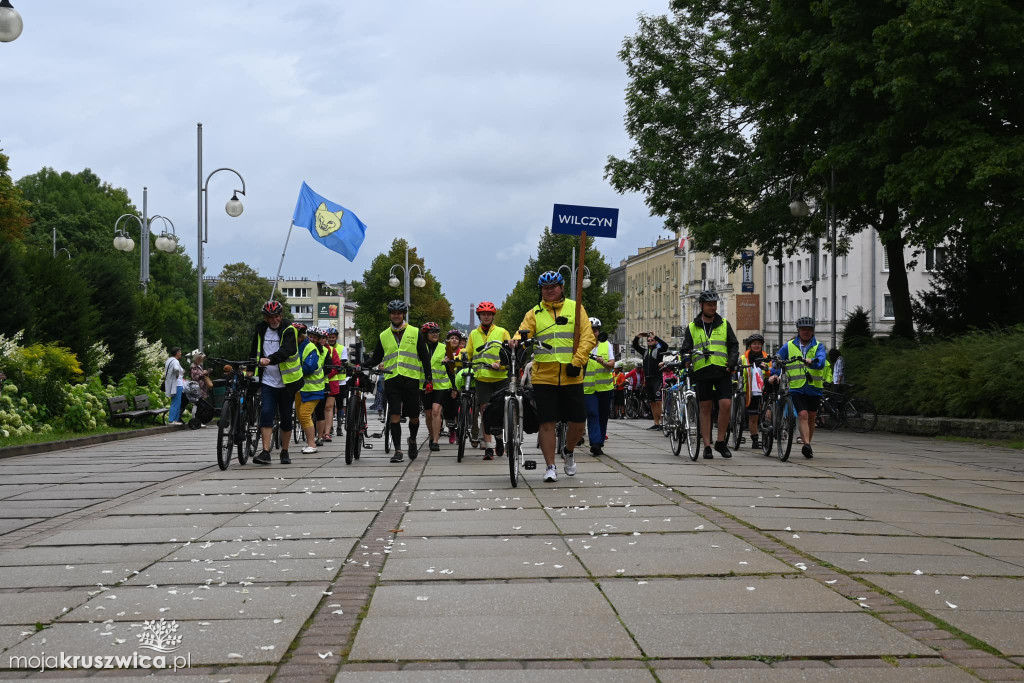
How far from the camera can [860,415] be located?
2492 cm

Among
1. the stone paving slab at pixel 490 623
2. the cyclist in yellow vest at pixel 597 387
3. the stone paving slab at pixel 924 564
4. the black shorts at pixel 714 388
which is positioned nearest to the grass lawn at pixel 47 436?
A: the cyclist in yellow vest at pixel 597 387

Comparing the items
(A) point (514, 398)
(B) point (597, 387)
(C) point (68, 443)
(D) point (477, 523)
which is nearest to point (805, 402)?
(B) point (597, 387)

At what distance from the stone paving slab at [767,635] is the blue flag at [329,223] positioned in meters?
24.6

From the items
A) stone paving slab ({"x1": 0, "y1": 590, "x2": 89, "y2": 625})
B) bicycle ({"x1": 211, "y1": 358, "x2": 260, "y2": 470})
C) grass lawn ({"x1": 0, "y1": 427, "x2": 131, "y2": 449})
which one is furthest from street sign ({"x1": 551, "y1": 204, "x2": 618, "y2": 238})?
grass lawn ({"x1": 0, "y1": 427, "x2": 131, "y2": 449})

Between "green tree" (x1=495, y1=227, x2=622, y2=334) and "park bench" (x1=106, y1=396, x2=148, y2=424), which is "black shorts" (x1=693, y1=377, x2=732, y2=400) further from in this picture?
"green tree" (x1=495, y1=227, x2=622, y2=334)

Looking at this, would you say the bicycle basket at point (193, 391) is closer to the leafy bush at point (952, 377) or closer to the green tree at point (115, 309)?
the green tree at point (115, 309)

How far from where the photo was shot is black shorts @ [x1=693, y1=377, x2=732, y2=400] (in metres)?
13.4

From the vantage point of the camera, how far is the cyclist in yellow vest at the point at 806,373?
554 inches

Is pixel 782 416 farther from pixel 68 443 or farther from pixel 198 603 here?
pixel 68 443

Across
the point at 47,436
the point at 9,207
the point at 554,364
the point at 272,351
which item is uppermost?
the point at 9,207

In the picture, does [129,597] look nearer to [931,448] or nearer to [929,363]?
[931,448]

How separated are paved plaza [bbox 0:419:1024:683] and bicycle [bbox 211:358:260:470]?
1883 mm

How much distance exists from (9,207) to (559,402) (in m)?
51.2

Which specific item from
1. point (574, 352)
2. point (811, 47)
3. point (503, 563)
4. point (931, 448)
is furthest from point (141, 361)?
point (503, 563)
